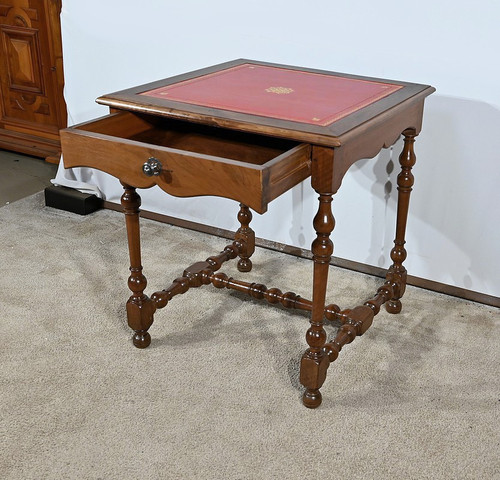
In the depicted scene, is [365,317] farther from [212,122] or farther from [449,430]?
[212,122]

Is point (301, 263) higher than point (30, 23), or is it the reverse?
point (30, 23)

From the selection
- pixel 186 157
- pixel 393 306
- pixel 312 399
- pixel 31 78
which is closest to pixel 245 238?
pixel 393 306

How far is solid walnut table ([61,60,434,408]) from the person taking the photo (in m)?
1.70

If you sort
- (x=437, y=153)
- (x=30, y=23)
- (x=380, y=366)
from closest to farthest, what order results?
(x=380, y=366), (x=437, y=153), (x=30, y=23)

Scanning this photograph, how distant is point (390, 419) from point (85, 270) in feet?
4.08

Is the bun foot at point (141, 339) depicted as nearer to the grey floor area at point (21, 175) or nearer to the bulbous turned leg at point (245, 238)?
the bulbous turned leg at point (245, 238)

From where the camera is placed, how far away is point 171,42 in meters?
2.79

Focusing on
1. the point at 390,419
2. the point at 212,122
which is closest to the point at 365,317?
the point at 390,419

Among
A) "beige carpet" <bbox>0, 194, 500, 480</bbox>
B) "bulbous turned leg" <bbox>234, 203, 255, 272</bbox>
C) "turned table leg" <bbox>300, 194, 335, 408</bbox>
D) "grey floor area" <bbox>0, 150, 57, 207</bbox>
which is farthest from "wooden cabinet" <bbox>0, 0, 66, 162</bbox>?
"turned table leg" <bbox>300, 194, 335, 408</bbox>

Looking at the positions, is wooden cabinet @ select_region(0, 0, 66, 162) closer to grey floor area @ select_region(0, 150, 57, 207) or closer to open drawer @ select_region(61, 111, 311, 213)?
grey floor area @ select_region(0, 150, 57, 207)

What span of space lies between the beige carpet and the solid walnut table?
0.34 ft

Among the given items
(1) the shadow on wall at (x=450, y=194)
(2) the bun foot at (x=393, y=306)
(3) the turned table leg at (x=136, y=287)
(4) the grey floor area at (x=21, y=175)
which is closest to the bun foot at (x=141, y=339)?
(3) the turned table leg at (x=136, y=287)

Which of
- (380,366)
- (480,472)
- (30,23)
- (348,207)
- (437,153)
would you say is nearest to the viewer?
(480,472)

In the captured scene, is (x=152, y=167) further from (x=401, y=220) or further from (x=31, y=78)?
(x=31, y=78)
